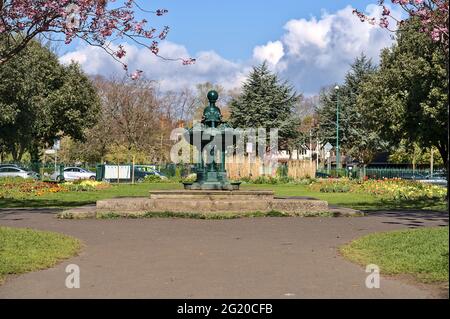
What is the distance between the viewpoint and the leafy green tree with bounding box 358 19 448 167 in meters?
25.5

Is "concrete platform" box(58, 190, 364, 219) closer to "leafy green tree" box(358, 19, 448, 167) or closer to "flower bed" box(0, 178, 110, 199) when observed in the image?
"leafy green tree" box(358, 19, 448, 167)

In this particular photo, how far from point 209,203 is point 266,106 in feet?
135

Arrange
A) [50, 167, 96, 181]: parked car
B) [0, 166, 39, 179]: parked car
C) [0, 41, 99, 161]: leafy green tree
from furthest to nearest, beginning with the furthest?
[50, 167, 96, 181]: parked car → [0, 166, 39, 179]: parked car → [0, 41, 99, 161]: leafy green tree

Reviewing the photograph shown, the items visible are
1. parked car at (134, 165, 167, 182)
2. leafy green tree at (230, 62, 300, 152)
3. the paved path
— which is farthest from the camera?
leafy green tree at (230, 62, 300, 152)

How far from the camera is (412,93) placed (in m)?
28.0

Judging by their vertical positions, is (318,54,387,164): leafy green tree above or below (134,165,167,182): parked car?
above

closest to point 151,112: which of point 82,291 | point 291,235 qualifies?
point 291,235

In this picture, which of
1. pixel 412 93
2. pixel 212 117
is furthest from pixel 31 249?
pixel 412 93

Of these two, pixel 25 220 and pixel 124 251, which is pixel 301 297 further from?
pixel 25 220

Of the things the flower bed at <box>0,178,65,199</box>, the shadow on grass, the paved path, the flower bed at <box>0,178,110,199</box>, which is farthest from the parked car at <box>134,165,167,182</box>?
the paved path

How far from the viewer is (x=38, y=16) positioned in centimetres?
1552

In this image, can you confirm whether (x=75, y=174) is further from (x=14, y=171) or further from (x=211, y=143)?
(x=211, y=143)

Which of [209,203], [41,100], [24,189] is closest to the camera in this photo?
[209,203]

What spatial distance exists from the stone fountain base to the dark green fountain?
1057mm
